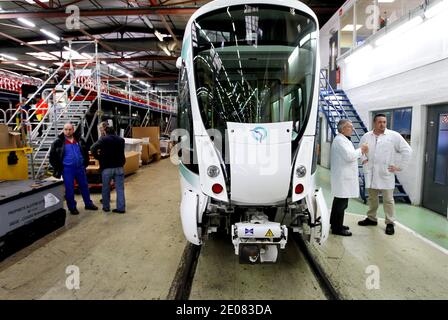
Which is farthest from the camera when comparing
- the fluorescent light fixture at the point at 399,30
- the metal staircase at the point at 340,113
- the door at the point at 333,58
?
the door at the point at 333,58

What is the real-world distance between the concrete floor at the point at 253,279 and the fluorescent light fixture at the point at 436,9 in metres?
4.32

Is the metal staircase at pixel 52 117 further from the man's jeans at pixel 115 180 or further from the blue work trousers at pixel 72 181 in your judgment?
the man's jeans at pixel 115 180

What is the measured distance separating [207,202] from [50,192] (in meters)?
2.67

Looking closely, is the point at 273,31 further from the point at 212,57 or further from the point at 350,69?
the point at 350,69

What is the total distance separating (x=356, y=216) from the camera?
15.2ft

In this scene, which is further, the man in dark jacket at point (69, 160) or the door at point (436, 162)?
the door at point (436, 162)

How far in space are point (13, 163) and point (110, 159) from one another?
1599 millimetres

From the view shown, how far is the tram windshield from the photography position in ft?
8.84

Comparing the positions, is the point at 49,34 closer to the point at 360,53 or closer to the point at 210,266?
the point at 360,53

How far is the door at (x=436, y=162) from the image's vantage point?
15.0 ft

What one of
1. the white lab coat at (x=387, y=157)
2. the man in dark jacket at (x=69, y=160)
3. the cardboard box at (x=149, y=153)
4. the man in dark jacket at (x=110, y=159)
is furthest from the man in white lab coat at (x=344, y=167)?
the cardboard box at (x=149, y=153)

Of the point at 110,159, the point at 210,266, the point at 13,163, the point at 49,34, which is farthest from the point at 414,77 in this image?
the point at 49,34

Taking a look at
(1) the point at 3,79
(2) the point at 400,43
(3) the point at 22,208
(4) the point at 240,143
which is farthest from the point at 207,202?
(1) the point at 3,79

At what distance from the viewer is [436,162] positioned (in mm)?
4797
